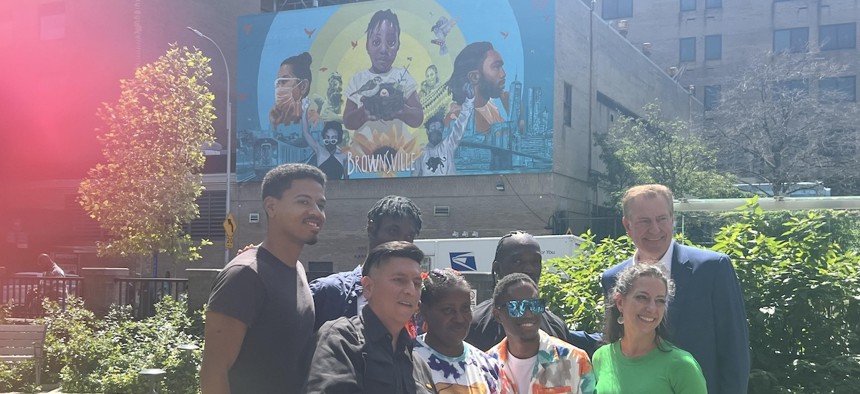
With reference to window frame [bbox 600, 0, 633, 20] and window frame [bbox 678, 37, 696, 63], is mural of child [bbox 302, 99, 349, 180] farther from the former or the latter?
window frame [bbox 678, 37, 696, 63]

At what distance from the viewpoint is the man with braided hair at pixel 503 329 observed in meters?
4.03

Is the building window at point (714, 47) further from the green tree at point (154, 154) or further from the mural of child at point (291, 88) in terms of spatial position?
the green tree at point (154, 154)

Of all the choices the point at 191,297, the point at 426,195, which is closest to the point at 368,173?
the point at 426,195

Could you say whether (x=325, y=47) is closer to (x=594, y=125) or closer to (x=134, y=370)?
(x=594, y=125)

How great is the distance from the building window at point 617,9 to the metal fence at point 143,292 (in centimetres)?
4988

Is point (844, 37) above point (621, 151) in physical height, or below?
above

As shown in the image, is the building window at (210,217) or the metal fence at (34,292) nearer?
the metal fence at (34,292)

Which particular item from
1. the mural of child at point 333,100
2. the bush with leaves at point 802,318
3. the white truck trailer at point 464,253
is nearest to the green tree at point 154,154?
the white truck trailer at point 464,253

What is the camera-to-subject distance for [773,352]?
→ 5898 millimetres

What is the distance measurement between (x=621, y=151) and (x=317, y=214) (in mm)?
32535

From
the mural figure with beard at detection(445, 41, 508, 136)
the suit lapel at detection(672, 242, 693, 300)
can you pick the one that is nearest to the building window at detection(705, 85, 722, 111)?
the mural figure with beard at detection(445, 41, 508, 136)

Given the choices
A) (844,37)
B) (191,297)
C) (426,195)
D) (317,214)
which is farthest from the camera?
(844,37)

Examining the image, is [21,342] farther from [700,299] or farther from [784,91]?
[784,91]

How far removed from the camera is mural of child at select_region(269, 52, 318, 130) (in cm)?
3634
